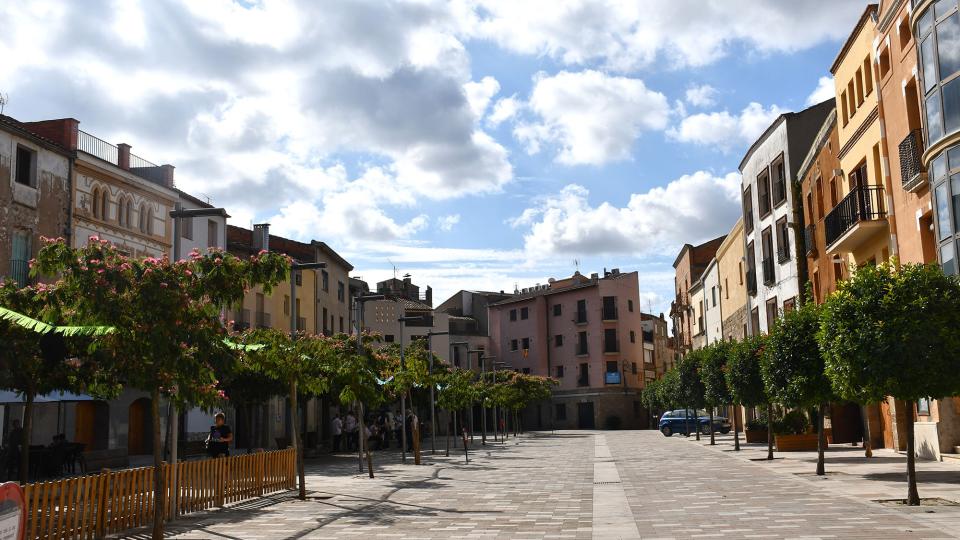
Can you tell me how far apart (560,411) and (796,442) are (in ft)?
175

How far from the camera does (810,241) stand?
3450 centimetres

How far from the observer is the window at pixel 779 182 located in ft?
127

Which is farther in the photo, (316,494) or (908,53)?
(908,53)

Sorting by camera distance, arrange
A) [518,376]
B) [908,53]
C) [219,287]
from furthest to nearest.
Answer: [518,376] → [908,53] → [219,287]

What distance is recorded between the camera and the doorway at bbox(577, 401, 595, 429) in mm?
81750

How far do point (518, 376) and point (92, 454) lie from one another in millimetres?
Answer: 41407

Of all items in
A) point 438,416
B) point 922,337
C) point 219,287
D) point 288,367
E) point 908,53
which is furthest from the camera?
point 438,416

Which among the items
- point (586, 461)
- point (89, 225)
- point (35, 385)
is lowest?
point (586, 461)

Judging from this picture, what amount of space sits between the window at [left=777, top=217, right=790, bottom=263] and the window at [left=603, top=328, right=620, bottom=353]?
4425 centimetres

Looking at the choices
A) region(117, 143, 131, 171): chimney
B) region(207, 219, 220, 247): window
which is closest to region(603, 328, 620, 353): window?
region(207, 219, 220, 247): window

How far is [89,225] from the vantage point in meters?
33.5

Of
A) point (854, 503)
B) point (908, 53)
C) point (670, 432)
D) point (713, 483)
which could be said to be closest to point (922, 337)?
point (854, 503)

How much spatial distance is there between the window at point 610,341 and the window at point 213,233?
156 feet

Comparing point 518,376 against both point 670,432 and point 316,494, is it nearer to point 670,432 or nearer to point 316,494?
point 670,432
